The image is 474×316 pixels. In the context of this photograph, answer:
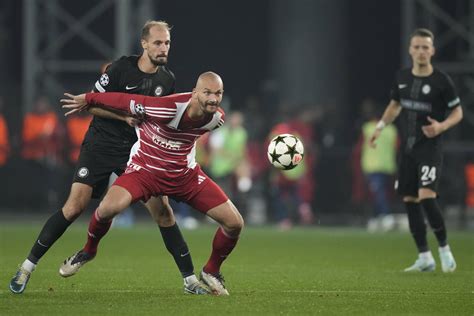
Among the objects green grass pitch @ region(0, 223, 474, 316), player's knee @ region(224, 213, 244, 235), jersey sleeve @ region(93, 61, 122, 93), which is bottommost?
green grass pitch @ region(0, 223, 474, 316)

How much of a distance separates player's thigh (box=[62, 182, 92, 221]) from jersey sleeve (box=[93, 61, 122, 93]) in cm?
81

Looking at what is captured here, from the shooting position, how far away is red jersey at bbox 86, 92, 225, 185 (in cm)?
952

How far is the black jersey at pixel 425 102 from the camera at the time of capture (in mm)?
12375

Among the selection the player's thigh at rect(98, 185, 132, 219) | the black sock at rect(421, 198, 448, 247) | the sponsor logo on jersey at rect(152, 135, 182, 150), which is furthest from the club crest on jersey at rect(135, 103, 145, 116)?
the black sock at rect(421, 198, 448, 247)

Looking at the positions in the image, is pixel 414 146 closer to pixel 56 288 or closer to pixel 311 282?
pixel 311 282

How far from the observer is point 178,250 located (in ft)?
33.1

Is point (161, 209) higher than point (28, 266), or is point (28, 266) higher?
point (161, 209)

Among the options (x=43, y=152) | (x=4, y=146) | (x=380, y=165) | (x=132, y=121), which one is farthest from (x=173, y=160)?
(x=4, y=146)

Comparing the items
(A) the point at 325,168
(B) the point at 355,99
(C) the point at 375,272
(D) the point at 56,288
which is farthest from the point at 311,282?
(B) the point at 355,99

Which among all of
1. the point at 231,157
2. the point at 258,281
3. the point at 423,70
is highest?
the point at 423,70

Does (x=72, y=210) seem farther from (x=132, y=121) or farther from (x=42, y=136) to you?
(x=42, y=136)

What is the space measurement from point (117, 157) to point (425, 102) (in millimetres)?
3554

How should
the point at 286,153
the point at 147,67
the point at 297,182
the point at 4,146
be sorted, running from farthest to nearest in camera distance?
1. the point at 4,146
2. the point at 297,182
3. the point at 147,67
4. the point at 286,153

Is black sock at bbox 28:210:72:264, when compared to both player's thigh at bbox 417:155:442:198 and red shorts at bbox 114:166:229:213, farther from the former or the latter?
player's thigh at bbox 417:155:442:198
